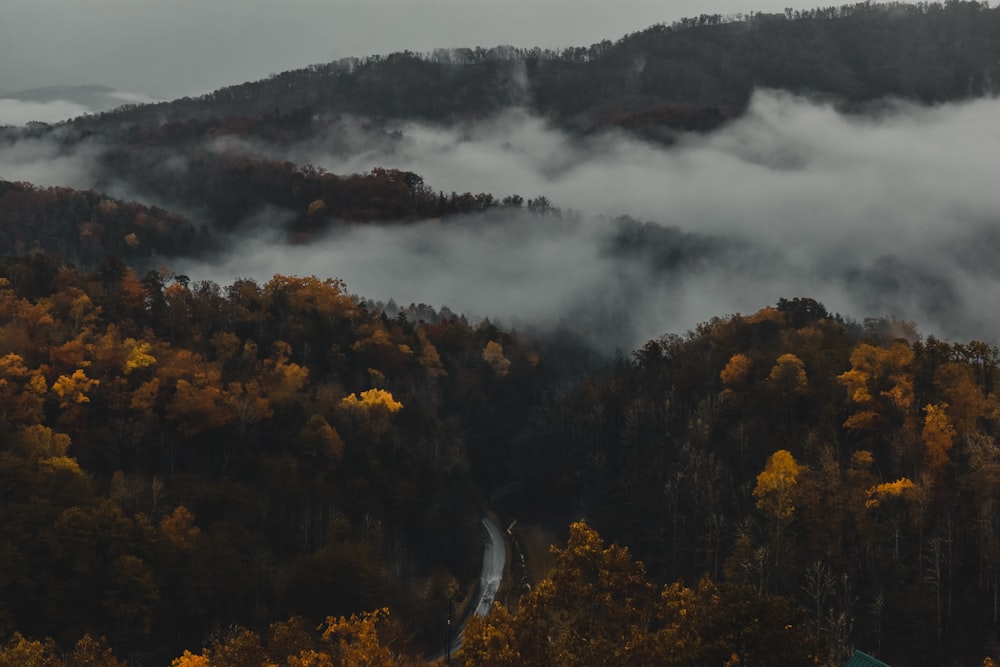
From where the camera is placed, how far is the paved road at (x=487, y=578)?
6512 cm

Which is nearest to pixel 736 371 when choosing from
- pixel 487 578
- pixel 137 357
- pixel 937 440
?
pixel 937 440

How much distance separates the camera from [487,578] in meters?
76.1

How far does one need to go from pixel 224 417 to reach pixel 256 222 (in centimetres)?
13832

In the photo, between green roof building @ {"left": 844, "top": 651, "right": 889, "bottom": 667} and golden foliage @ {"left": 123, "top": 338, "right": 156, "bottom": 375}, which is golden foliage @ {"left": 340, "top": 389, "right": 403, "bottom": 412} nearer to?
golden foliage @ {"left": 123, "top": 338, "right": 156, "bottom": 375}

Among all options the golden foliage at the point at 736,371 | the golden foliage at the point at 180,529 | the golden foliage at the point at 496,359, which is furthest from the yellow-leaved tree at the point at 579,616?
the golden foliage at the point at 496,359

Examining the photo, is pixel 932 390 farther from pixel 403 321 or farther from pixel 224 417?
pixel 403 321

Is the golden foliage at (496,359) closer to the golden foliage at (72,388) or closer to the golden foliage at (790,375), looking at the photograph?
the golden foliage at (790,375)

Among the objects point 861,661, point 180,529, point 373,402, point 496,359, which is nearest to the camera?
point 861,661

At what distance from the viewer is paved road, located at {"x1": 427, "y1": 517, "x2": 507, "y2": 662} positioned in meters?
65.1

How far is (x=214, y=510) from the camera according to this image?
199 feet

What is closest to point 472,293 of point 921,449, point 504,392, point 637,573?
point 504,392

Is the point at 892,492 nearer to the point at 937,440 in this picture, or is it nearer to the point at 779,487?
the point at 937,440

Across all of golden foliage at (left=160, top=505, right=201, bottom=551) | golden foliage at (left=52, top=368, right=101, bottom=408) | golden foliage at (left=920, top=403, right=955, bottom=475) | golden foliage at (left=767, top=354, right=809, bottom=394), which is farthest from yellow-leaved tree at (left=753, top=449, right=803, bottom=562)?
golden foliage at (left=52, top=368, right=101, bottom=408)

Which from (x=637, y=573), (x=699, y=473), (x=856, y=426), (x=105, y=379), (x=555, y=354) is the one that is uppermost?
(x=637, y=573)
